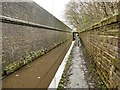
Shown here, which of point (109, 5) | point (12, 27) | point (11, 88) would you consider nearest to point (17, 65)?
point (12, 27)

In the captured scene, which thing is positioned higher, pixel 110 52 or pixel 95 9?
pixel 95 9

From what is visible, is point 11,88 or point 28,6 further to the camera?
point 28,6

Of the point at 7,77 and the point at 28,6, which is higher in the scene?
the point at 28,6

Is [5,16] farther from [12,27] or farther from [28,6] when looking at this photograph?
[28,6]

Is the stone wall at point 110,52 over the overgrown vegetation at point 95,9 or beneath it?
beneath

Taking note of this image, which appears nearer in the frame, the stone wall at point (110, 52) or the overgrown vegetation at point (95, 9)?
the stone wall at point (110, 52)

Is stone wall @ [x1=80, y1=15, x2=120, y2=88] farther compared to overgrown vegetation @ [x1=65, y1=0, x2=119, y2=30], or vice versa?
overgrown vegetation @ [x1=65, y1=0, x2=119, y2=30]

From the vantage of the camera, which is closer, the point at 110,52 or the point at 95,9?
the point at 110,52

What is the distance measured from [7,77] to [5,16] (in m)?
1.74

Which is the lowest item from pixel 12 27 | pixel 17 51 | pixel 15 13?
pixel 17 51

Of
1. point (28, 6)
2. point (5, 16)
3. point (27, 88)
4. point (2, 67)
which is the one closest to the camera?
point (27, 88)

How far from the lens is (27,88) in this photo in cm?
471

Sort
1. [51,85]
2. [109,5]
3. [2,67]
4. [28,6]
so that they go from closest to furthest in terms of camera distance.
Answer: [51,85] → [2,67] → [28,6] → [109,5]

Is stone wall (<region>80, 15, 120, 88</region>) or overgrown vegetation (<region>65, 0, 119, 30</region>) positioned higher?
overgrown vegetation (<region>65, 0, 119, 30</region>)
